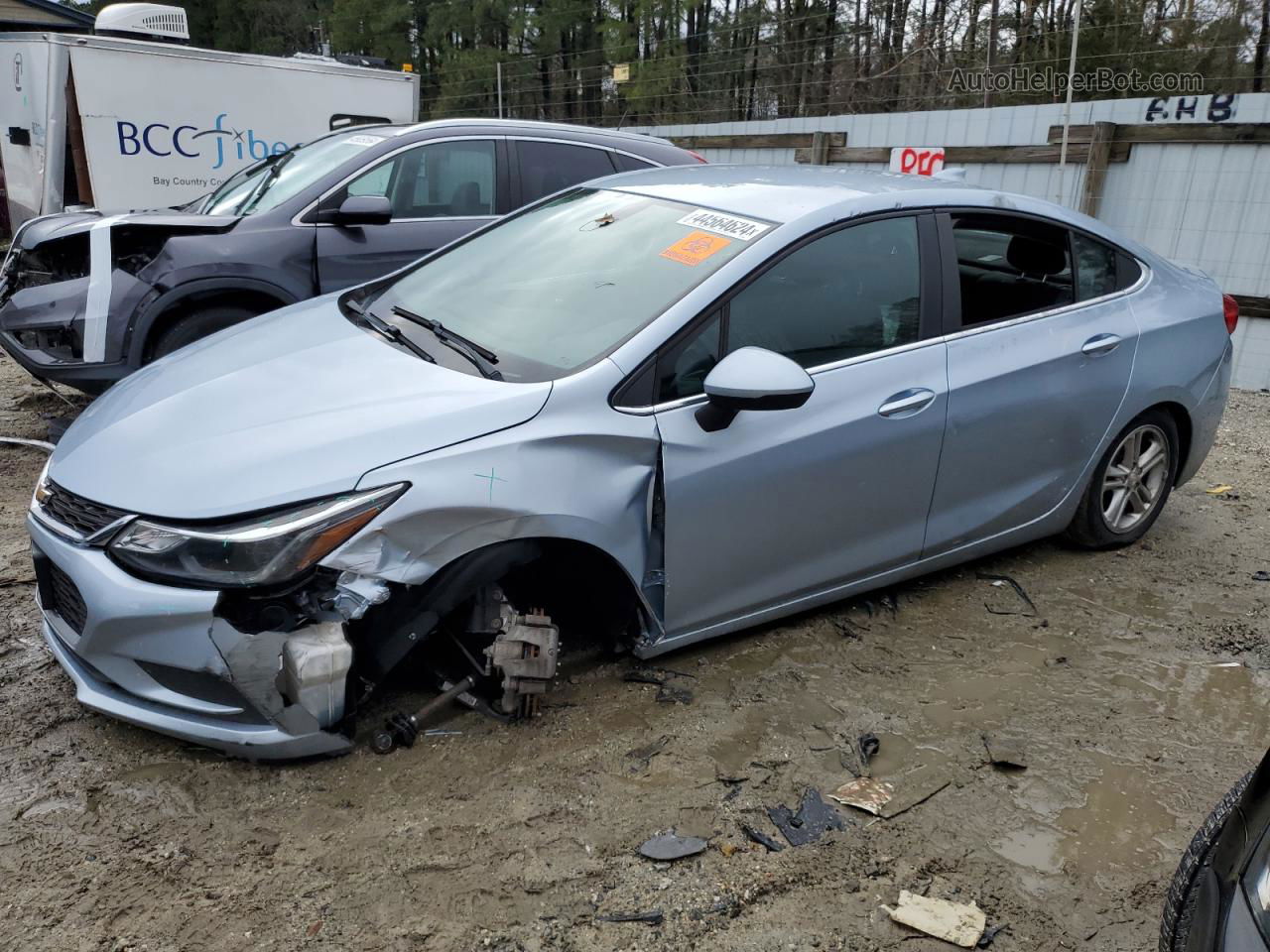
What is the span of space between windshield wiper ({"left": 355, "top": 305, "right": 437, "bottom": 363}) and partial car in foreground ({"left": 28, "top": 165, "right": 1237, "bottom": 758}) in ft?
0.07

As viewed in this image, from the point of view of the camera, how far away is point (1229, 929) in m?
1.65

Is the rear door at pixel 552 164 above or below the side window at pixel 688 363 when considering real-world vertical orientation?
above

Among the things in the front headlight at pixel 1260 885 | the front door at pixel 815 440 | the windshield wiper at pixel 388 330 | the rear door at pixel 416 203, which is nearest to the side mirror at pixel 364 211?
the rear door at pixel 416 203

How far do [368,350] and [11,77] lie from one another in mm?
9351

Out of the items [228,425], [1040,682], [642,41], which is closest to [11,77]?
[228,425]

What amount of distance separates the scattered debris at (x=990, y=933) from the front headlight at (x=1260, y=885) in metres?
0.79

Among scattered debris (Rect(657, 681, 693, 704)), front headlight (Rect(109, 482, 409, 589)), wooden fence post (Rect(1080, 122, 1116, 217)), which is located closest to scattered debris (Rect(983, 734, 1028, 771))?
scattered debris (Rect(657, 681, 693, 704))

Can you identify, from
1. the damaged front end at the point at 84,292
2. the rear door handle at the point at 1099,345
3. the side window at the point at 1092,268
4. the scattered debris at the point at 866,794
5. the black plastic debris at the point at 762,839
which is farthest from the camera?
the damaged front end at the point at 84,292

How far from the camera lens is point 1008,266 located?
391cm

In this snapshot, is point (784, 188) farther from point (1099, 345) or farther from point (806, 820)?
point (806, 820)

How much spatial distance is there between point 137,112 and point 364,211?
565cm

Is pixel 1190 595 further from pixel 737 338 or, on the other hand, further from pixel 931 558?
pixel 737 338

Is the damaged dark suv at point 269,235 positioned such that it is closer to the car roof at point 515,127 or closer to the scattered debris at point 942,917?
the car roof at point 515,127

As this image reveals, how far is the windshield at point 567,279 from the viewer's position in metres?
3.08
